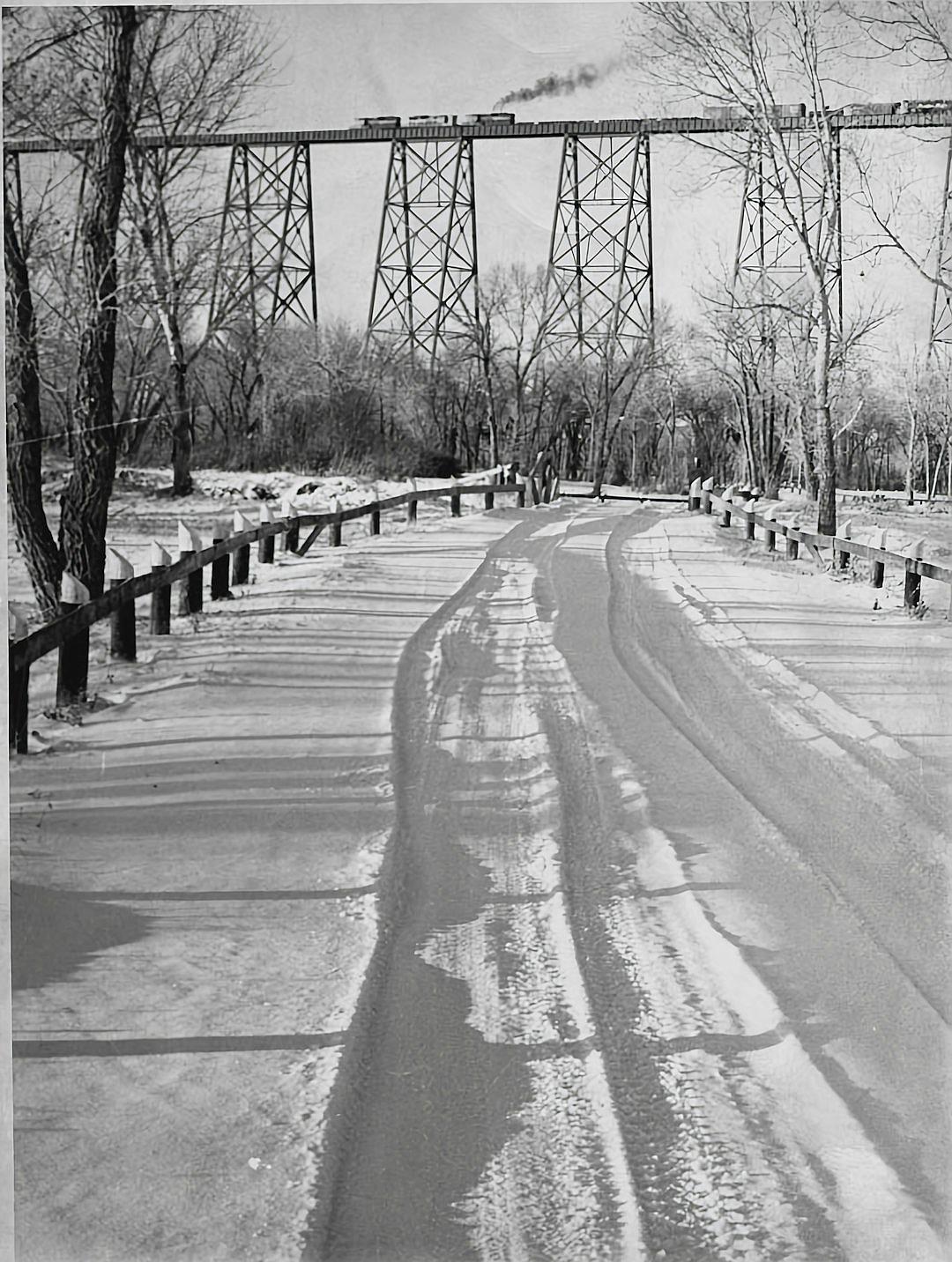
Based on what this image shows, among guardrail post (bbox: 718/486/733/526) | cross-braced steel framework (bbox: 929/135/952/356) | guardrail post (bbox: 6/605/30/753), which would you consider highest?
cross-braced steel framework (bbox: 929/135/952/356)

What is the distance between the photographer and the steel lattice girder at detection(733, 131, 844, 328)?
2100 millimetres

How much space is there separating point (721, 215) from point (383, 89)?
0.66 m

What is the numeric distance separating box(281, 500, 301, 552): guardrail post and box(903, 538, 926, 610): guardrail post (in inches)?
44.7

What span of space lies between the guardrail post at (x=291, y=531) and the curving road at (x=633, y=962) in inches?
12.8

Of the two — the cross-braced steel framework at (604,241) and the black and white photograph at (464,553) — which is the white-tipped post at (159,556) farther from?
the cross-braced steel framework at (604,241)

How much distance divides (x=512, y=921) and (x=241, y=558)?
0.93 m

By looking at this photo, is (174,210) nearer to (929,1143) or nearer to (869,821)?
(869,821)

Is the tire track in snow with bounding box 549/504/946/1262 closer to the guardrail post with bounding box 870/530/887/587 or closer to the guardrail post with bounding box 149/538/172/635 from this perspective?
the guardrail post with bounding box 870/530/887/587

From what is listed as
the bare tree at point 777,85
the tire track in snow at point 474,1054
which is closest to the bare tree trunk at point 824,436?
the bare tree at point 777,85

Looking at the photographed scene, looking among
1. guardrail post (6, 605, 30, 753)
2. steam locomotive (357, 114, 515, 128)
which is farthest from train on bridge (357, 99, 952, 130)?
guardrail post (6, 605, 30, 753)

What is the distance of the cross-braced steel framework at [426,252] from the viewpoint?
2.06 metres

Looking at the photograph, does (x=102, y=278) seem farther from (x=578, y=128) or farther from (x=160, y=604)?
(x=578, y=128)

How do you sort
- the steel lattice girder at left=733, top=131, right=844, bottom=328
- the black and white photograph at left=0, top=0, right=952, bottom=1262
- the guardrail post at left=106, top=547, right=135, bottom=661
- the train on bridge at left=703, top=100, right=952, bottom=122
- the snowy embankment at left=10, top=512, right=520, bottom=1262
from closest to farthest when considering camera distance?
the snowy embankment at left=10, top=512, right=520, bottom=1262, the black and white photograph at left=0, top=0, right=952, bottom=1262, the train on bridge at left=703, top=100, right=952, bottom=122, the steel lattice girder at left=733, top=131, right=844, bottom=328, the guardrail post at left=106, top=547, right=135, bottom=661

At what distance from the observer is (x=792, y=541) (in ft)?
6.93
